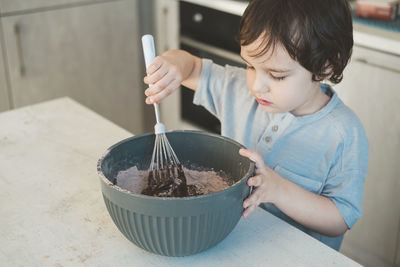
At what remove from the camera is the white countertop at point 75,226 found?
735 millimetres

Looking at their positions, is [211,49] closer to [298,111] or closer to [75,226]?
[298,111]

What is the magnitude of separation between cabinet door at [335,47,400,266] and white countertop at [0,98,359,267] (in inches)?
35.3

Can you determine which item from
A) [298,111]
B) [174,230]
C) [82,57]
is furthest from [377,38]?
[82,57]

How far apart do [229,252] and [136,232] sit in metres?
0.15

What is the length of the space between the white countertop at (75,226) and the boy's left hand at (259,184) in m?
0.05

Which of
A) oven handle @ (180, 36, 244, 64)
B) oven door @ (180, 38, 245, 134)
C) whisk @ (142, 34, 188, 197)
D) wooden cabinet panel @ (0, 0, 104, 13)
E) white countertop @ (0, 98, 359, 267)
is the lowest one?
oven door @ (180, 38, 245, 134)

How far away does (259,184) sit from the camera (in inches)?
29.8

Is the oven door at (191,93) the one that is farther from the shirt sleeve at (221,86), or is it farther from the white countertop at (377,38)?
the shirt sleeve at (221,86)

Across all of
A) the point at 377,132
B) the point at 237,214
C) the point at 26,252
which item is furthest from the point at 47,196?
the point at 377,132

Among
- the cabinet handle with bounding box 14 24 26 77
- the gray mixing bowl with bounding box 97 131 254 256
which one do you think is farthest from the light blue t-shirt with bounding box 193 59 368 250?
the cabinet handle with bounding box 14 24 26 77

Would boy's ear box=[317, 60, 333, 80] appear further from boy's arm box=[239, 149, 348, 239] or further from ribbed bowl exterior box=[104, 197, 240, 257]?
ribbed bowl exterior box=[104, 197, 240, 257]

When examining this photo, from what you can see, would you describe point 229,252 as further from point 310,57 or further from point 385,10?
point 385,10

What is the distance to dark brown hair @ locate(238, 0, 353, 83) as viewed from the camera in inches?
34.0

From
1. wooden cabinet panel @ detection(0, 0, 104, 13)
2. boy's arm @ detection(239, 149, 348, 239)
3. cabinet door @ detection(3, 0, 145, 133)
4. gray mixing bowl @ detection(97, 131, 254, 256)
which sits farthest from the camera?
cabinet door @ detection(3, 0, 145, 133)
